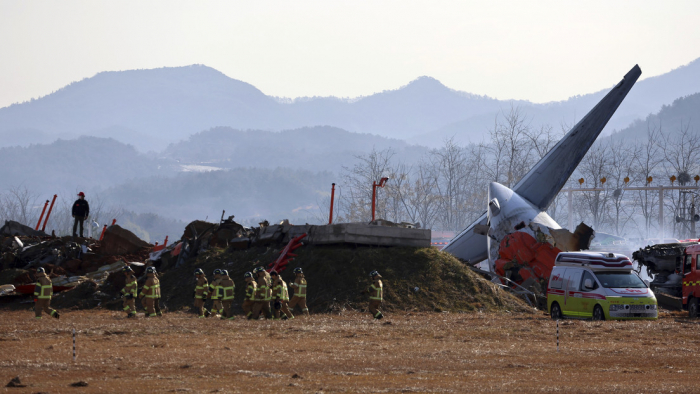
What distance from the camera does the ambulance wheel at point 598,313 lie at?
886 inches

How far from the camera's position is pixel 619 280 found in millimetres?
23062

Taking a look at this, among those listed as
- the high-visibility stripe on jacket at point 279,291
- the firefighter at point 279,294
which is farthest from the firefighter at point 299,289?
the high-visibility stripe on jacket at point 279,291

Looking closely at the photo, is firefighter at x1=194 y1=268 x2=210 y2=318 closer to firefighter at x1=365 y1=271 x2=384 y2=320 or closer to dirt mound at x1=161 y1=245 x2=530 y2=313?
dirt mound at x1=161 y1=245 x2=530 y2=313

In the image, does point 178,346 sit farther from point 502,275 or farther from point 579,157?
point 579,157

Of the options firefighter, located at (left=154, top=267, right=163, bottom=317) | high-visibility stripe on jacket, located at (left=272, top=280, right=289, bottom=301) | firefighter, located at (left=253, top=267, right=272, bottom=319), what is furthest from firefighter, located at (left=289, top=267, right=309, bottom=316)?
firefighter, located at (left=154, top=267, right=163, bottom=317)

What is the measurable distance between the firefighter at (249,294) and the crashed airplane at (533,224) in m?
12.9

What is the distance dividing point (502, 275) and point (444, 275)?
5.62 metres

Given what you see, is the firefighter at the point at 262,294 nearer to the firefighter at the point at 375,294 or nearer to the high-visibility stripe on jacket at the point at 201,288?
the high-visibility stripe on jacket at the point at 201,288

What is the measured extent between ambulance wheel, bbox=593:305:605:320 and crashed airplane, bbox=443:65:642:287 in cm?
744

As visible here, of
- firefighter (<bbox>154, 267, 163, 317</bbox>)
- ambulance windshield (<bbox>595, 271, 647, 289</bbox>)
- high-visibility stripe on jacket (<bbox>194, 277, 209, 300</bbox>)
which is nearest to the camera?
ambulance windshield (<bbox>595, 271, 647, 289</bbox>)

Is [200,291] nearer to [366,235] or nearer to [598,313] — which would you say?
[366,235]

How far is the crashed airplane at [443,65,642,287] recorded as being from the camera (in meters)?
31.1

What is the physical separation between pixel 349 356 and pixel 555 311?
1172 cm

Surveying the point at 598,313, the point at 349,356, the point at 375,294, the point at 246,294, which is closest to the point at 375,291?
the point at 375,294
